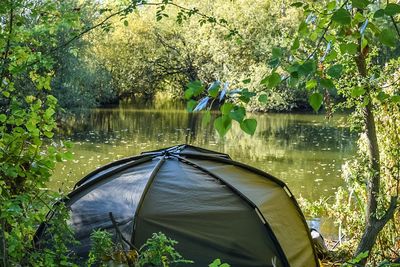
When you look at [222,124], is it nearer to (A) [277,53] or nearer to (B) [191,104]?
(B) [191,104]

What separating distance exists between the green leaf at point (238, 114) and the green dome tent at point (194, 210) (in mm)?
3221

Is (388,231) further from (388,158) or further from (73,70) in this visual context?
(73,70)

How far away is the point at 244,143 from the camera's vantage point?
63.8 ft

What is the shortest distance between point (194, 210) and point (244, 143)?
1506cm

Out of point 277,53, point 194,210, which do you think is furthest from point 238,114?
point 194,210

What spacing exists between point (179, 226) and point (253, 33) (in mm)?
28142

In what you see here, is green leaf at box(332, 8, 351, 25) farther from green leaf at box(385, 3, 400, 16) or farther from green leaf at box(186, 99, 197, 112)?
green leaf at box(186, 99, 197, 112)

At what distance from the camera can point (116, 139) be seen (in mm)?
19719

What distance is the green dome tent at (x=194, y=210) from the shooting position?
4422 millimetres

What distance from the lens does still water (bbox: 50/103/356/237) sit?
13.1 metres

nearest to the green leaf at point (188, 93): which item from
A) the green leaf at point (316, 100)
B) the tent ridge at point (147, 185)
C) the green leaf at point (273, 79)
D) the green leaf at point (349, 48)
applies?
the green leaf at point (273, 79)

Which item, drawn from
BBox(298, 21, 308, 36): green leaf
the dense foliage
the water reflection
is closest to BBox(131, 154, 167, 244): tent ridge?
the dense foliage

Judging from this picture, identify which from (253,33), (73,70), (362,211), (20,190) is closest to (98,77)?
(73,70)

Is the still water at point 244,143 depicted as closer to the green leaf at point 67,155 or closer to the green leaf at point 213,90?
the green leaf at point 67,155
